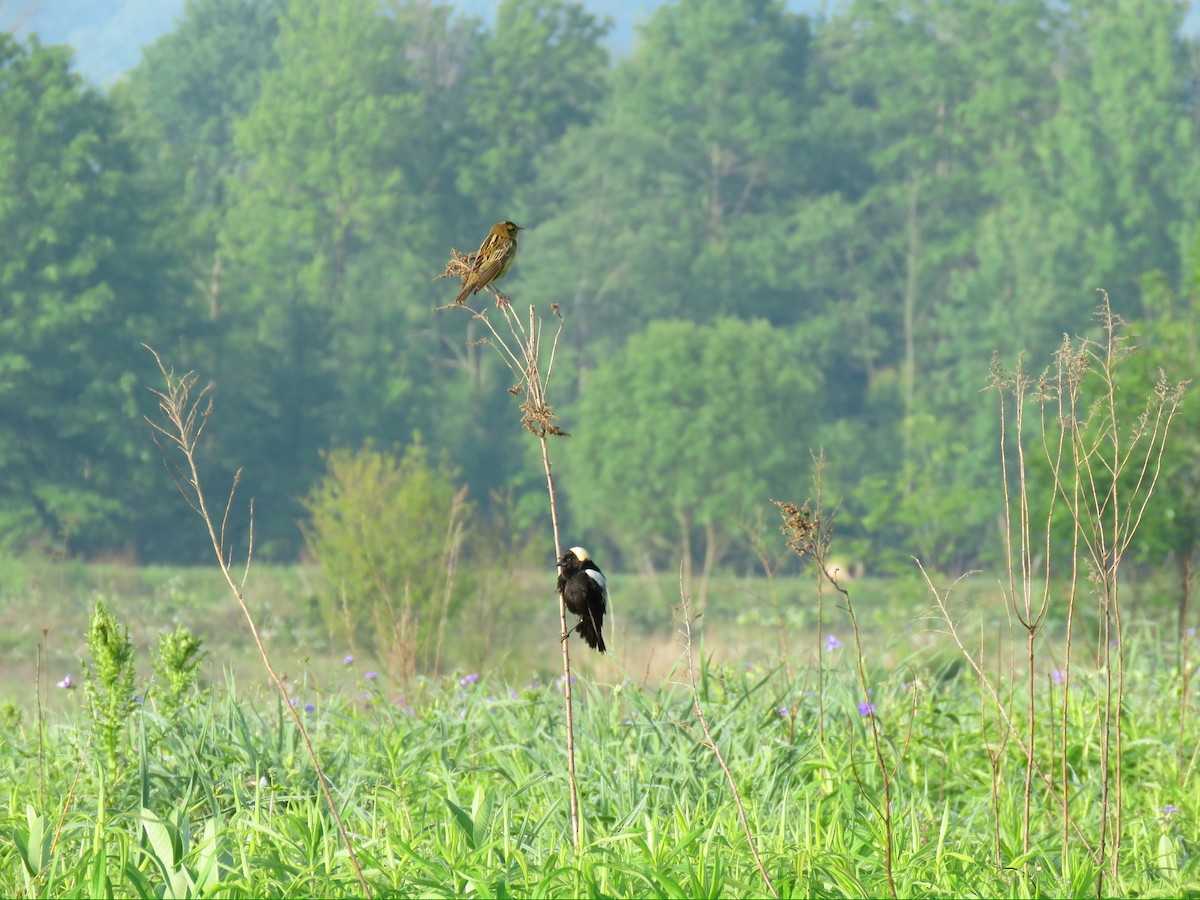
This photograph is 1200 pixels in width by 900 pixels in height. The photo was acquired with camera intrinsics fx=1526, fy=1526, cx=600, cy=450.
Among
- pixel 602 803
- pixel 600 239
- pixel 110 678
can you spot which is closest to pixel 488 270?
pixel 110 678

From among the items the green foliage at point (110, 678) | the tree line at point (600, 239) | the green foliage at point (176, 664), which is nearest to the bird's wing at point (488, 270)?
the green foliage at point (110, 678)

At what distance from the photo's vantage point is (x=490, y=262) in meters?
3.85

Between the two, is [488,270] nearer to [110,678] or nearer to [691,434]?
[110,678]

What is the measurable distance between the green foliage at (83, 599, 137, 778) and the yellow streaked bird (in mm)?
1366

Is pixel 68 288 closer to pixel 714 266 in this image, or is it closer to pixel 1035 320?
pixel 714 266

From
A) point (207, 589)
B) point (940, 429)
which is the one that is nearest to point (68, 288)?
point (207, 589)

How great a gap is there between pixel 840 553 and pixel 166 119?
117 feet

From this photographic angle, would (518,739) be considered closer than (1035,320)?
Yes

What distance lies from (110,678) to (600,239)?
43.2 m

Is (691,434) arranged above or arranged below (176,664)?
below

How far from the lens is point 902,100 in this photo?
50.8m

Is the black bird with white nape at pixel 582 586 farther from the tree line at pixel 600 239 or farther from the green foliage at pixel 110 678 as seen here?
the tree line at pixel 600 239

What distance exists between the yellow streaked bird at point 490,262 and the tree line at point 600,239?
90.9 ft

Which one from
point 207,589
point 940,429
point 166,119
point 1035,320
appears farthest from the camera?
point 166,119
